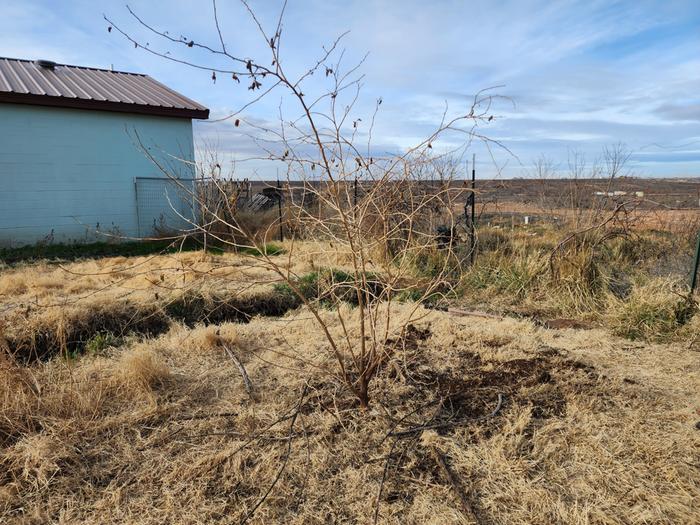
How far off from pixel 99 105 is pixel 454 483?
10655 mm

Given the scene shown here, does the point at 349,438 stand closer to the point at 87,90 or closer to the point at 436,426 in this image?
the point at 436,426

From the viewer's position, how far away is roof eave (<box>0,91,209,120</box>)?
912 centimetres

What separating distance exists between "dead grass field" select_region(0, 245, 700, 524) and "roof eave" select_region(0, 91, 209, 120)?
779 centimetres

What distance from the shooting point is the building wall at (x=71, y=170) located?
935cm

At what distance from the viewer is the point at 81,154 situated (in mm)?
10039

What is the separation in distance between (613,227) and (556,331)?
104 inches

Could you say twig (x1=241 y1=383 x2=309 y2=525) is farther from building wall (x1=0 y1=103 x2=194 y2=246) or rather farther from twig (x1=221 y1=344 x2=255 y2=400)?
building wall (x1=0 y1=103 x2=194 y2=246)

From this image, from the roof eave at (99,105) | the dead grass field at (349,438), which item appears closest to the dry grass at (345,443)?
the dead grass field at (349,438)

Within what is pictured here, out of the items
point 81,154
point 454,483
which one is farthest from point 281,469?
point 81,154

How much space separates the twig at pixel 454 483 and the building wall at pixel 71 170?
8.14m

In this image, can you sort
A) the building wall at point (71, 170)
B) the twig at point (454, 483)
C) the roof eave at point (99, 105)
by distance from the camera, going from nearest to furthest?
the twig at point (454, 483) < the roof eave at point (99, 105) < the building wall at point (71, 170)

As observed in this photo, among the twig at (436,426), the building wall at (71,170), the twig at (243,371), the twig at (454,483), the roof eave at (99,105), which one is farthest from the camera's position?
the building wall at (71,170)

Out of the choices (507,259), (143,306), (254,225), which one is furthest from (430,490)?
(254,225)

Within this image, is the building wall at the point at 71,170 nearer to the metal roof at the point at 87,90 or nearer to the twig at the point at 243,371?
the metal roof at the point at 87,90
